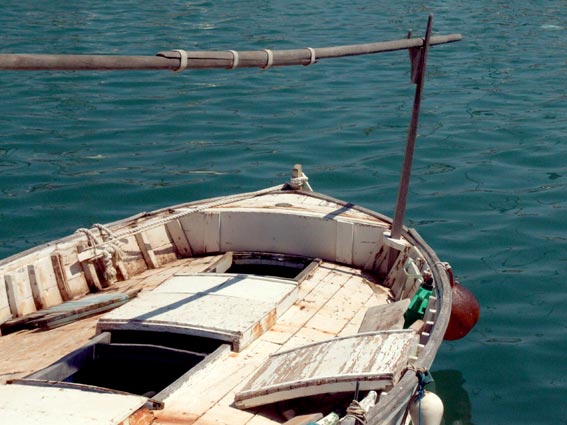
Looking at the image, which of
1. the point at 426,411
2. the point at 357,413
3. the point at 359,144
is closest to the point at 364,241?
the point at 426,411

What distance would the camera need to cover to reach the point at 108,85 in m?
30.6

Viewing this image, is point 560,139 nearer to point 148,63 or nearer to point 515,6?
point 148,63

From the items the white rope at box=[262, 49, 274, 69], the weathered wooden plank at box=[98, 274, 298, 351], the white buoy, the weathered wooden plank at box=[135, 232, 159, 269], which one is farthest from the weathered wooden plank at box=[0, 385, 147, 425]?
the weathered wooden plank at box=[135, 232, 159, 269]

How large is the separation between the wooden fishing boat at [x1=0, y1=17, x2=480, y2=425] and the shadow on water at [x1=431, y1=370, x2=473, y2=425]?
2094mm

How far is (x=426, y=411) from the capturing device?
29.9ft

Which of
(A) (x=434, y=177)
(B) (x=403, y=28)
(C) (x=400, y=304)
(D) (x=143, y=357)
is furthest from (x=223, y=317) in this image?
(B) (x=403, y=28)

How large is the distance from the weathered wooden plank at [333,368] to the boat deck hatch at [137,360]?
993 millimetres

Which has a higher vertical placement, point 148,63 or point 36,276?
point 148,63

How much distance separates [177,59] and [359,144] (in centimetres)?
1545

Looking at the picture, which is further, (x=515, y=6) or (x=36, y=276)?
(x=515, y=6)

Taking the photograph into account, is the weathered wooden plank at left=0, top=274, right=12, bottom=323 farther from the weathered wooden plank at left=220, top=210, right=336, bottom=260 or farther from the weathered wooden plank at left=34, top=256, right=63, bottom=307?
the weathered wooden plank at left=220, top=210, right=336, bottom=260

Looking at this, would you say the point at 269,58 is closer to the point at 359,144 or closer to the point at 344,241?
the point at 344,241

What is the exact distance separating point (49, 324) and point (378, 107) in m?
18.3

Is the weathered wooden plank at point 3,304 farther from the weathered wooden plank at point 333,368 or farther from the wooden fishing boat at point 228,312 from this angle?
the weathered wooden plank at point 333,368
